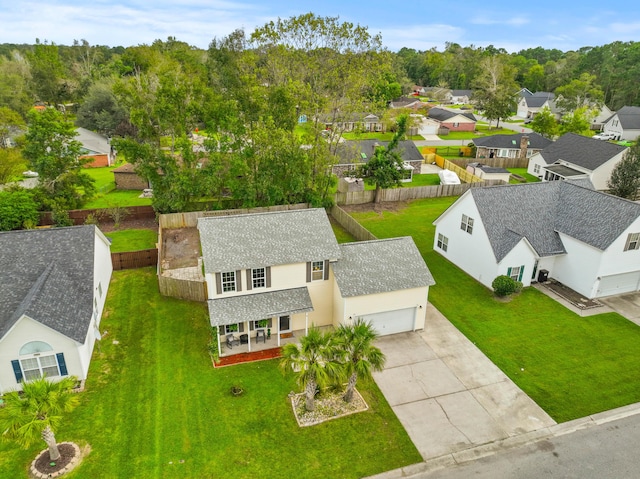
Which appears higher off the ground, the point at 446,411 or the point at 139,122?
the point at 139,122

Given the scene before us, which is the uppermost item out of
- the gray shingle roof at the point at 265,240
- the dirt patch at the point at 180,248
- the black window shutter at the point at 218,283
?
the gray shingle roof at the point at 265,240

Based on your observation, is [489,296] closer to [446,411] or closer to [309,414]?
[446,411]

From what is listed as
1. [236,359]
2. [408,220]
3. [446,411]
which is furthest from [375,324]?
[408,220]

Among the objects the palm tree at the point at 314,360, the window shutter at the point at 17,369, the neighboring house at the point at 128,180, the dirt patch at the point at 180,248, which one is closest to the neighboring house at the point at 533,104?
the neighboring house at the point at 128,180

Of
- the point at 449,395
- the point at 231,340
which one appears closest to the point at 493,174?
the point at 449,395

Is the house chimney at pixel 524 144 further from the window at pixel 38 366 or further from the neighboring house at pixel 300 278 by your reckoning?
the window at pixel 38 366

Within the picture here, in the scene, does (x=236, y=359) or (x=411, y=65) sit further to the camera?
(x=411, y=65)

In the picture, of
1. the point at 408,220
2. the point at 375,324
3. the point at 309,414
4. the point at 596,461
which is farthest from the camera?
the point at 408,220
